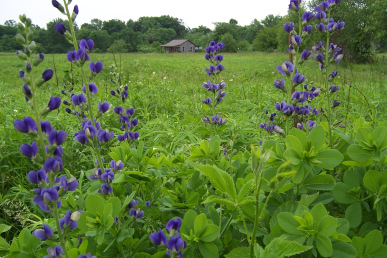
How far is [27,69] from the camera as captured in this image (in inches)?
38.3

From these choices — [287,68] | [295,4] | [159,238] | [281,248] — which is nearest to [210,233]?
[159,238]

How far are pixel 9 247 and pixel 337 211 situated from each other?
1.33 meters

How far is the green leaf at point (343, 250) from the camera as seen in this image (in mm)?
896

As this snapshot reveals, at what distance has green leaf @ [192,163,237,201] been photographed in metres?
0.86

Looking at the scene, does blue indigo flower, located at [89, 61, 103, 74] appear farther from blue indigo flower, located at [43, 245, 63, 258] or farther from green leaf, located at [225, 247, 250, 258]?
green leaf, located at [225, 247, 250, 258]

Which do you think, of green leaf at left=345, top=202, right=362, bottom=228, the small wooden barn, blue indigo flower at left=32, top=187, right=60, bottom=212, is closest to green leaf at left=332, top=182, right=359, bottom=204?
green leaf at left=345, top=202, right=362, bottom=228

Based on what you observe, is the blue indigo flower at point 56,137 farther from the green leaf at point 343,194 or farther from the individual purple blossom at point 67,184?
the green leaf at point 343,194

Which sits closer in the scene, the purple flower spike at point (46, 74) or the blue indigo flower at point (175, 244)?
the blue indigo flower at point (175, 244)

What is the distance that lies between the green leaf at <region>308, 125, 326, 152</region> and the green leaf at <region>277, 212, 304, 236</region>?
0.30 meters

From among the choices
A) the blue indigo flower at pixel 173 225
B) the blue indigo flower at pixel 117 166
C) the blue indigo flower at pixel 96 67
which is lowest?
the blue indigo flower at pixel 173 225

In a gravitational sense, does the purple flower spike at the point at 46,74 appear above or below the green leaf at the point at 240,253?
above

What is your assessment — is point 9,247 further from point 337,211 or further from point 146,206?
point 337,211

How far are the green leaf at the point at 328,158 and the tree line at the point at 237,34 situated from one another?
1644 mm

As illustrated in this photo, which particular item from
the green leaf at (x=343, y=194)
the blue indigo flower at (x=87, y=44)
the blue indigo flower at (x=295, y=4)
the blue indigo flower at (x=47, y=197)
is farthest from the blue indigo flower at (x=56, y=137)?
the blue indigo flower at (x=295, y=4)
